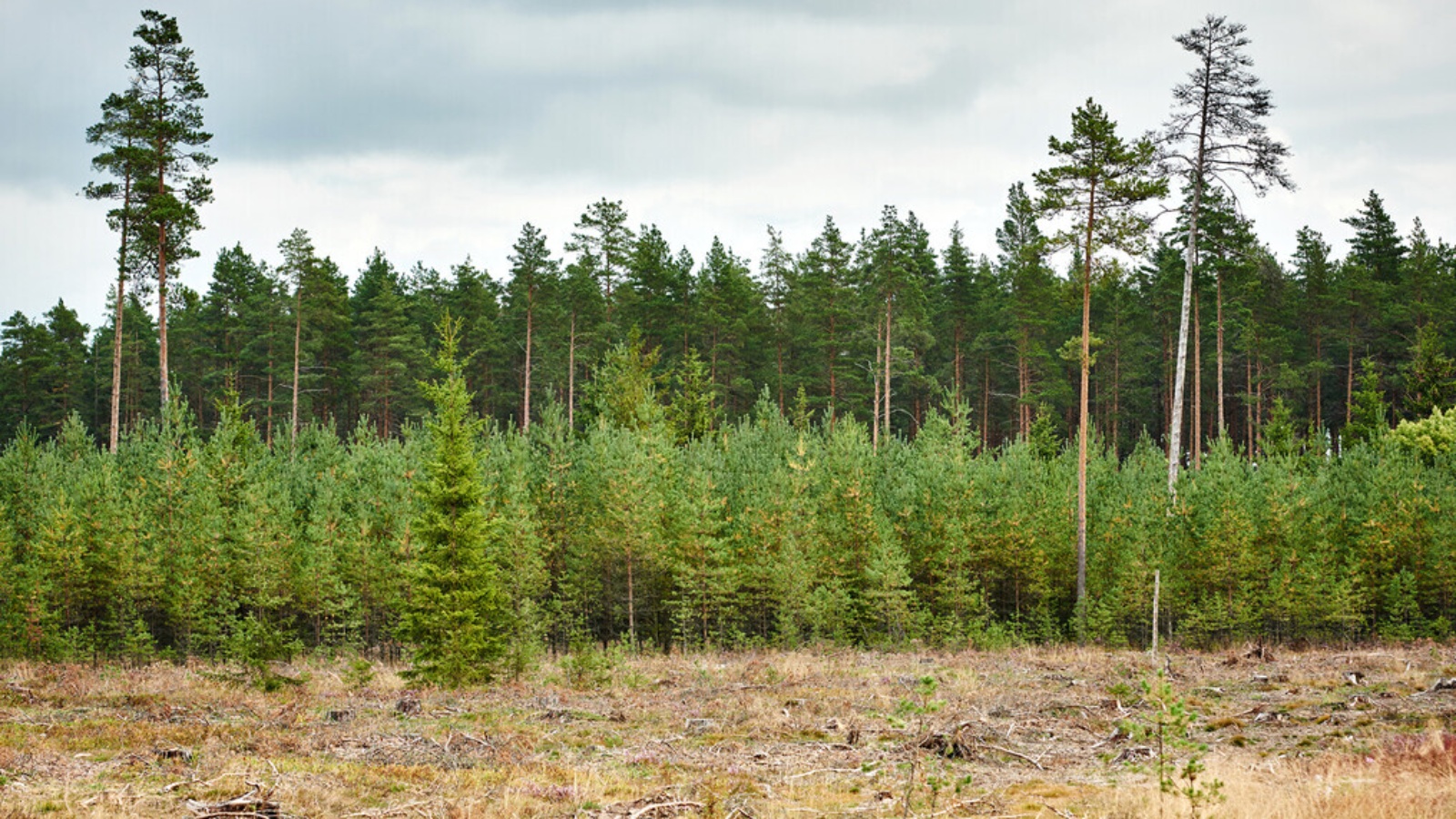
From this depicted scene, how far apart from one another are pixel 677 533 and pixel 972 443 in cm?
1080

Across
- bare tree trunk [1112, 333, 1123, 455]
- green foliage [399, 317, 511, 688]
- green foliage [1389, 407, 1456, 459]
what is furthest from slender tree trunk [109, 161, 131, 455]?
bare tree trunk [1112, 333, 1123, 455]

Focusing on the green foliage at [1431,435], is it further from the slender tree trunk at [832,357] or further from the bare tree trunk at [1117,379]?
the slender tree trunk at [832,357]

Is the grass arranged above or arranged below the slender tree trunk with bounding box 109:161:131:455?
below

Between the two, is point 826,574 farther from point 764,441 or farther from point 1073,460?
point 1073,460

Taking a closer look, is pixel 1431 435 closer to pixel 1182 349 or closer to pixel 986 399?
pixel 1182 349

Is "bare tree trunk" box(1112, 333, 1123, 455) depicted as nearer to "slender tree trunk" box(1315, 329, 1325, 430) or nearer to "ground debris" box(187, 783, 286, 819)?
"slender tree trunk" box(1315, 329, 1325, 430)

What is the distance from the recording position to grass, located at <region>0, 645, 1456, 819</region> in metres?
9.65

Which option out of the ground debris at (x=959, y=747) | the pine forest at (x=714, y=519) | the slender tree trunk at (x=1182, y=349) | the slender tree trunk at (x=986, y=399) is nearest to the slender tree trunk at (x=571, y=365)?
the pine forest at (x=714, y=519)

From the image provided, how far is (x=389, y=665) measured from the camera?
26469 millimetres

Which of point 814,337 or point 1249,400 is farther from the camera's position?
point 814,337

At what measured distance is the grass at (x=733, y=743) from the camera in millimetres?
9648

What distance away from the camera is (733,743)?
1363 centimetres

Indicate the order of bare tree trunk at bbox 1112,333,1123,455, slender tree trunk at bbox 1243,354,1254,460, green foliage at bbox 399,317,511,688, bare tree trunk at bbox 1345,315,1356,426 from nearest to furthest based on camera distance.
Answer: green foliage at bbox 399,317,511,688 → bare tree trunk at bbox 1345,315,1356,426 → slender tree trunk at bbox 1243,354,1254,460 → bare tree trunk at bbox 1112,333,1123,455

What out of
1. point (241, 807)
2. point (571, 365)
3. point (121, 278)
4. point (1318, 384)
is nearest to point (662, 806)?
point (241, 807)
